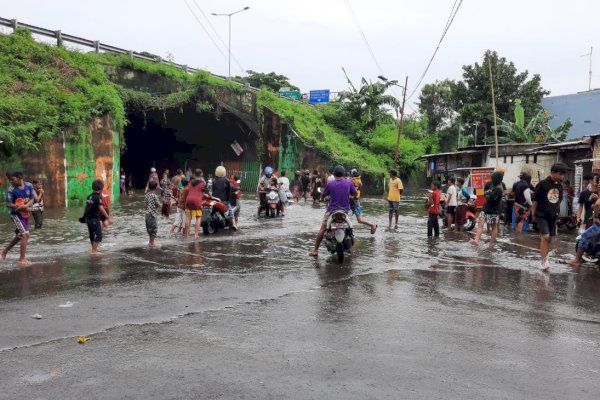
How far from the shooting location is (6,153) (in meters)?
18.1

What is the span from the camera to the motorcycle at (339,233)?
31.1 ft

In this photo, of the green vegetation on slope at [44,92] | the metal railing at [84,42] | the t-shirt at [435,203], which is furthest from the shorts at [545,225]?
the metal railing at [84,42]

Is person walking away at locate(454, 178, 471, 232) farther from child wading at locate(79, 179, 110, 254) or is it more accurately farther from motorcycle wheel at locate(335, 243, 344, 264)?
child wading at locate(79, 179, 110, 254)

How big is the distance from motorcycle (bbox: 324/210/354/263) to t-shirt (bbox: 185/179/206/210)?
4.00 m

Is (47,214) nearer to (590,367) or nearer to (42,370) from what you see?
(42,370)

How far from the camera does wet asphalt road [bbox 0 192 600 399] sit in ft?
13.8

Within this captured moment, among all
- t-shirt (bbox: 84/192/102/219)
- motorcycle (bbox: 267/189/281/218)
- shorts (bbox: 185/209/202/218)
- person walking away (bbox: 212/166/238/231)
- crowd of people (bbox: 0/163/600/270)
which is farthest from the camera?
motorcycle (bbox: 267/189/281/218)

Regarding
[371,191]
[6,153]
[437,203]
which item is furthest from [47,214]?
[371,191]

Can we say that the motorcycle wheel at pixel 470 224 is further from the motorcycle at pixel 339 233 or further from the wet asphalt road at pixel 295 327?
the motorcycle at pixel 339 233

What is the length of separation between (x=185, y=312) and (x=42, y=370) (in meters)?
1.95

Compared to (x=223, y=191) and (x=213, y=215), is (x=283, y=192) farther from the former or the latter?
(x=213, y=215)

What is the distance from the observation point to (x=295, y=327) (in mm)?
5648

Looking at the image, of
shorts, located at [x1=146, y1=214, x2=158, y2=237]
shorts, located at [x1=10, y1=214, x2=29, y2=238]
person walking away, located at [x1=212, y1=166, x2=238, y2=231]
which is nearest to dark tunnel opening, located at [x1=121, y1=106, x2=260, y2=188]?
person walking away, located at [x1=212, y1=166, x2=238, y2=231]

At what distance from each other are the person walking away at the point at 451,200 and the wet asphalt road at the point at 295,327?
14.6 feet
